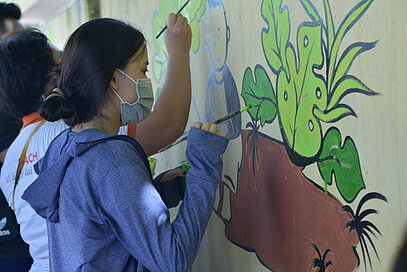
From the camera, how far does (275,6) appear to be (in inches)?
68.6

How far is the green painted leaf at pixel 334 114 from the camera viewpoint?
1455 millimetres

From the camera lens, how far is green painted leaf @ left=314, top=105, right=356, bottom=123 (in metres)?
1.46

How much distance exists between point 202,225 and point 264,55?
528mm

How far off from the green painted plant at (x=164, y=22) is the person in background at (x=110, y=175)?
2.15 ft

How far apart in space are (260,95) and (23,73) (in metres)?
0.71

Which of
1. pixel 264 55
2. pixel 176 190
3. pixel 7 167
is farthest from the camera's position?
pixel 7 167

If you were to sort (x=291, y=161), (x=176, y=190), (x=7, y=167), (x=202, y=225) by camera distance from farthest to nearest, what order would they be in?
1. (x=7, y=167)
2. (x=176, y=190)
3. (x=291, y=161)
4. (x=202, y=225)

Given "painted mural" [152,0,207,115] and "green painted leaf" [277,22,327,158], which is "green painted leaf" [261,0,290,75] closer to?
"green painted leaf" [277,22,327,158]

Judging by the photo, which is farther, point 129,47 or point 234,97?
point 234,97

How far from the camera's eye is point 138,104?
Result: 5.52 feet

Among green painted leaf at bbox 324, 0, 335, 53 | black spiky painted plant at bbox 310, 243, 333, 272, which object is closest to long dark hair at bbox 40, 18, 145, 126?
green painted leaf at bbox 324, 0, 335, 53

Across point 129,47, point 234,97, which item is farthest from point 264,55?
point 129,47

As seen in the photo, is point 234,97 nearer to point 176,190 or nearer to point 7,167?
point 176,190

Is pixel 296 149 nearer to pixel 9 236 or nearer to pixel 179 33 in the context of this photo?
pixel 179 33
